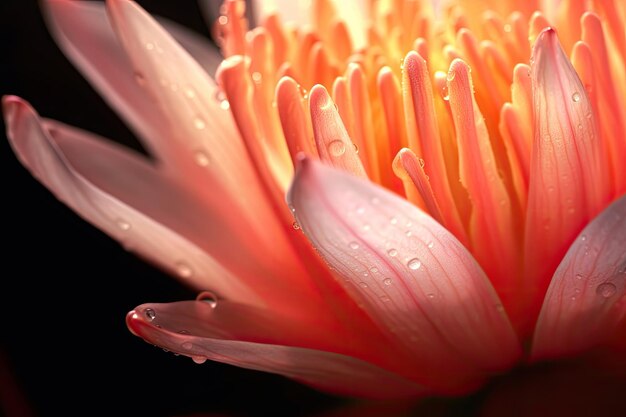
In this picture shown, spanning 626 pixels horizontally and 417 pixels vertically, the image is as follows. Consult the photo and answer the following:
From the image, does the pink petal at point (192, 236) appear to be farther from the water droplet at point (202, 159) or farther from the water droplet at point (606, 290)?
the water droplet at point (606, 290)

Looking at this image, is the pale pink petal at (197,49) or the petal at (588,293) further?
the pale pink petal at (197,49)

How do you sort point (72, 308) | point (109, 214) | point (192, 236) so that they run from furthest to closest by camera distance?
point (72, 308) → point (192, 236) → point (109, 214)

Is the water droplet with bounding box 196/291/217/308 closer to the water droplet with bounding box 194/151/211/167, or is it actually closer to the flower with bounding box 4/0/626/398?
the flower with bounding box 4/0/626/398

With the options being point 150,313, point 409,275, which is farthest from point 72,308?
point 409,275

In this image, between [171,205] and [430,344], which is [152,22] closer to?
[171,205]

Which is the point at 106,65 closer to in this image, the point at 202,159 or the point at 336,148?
the point at 202,159

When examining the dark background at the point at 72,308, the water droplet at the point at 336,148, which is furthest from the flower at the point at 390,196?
the dark background at the point at 72,308

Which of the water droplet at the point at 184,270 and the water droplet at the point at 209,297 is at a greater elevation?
the water droplet at the point at 184,270

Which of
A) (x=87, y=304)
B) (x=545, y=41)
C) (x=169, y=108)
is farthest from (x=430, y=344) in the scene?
(x=87, y=304)
